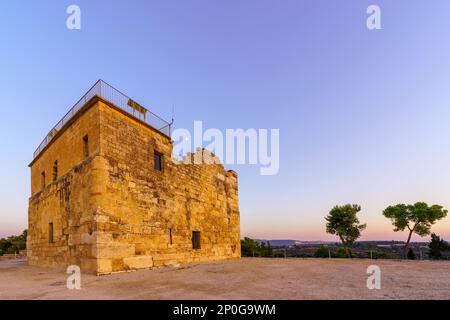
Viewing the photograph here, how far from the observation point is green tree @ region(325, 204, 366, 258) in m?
29.9

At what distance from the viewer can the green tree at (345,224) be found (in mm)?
29906

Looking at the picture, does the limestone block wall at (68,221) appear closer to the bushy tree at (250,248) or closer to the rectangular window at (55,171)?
the rectangular window at (55,171)

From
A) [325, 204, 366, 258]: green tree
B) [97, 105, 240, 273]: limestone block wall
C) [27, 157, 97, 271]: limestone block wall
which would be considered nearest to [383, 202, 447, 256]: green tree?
[325, 204, 366, 258]: green tree

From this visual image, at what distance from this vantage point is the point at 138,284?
6.79m

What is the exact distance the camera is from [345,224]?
30.2 meters

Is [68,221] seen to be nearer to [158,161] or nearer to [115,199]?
[115,199]

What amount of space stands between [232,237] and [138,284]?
436 inches

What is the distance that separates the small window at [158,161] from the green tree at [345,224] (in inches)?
935

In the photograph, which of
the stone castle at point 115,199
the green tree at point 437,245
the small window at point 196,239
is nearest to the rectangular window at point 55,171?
the stone castle at point 115,199

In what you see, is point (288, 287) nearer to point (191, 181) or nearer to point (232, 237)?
point (191, 181)

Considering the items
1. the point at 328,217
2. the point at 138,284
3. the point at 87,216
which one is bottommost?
the point at 328,217

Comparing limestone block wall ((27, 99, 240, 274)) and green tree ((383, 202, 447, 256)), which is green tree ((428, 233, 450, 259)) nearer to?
green tree ((383, 202, 447, 256))

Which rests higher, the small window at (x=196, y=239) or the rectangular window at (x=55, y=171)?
the rectangular window at (x=55, y=171)
